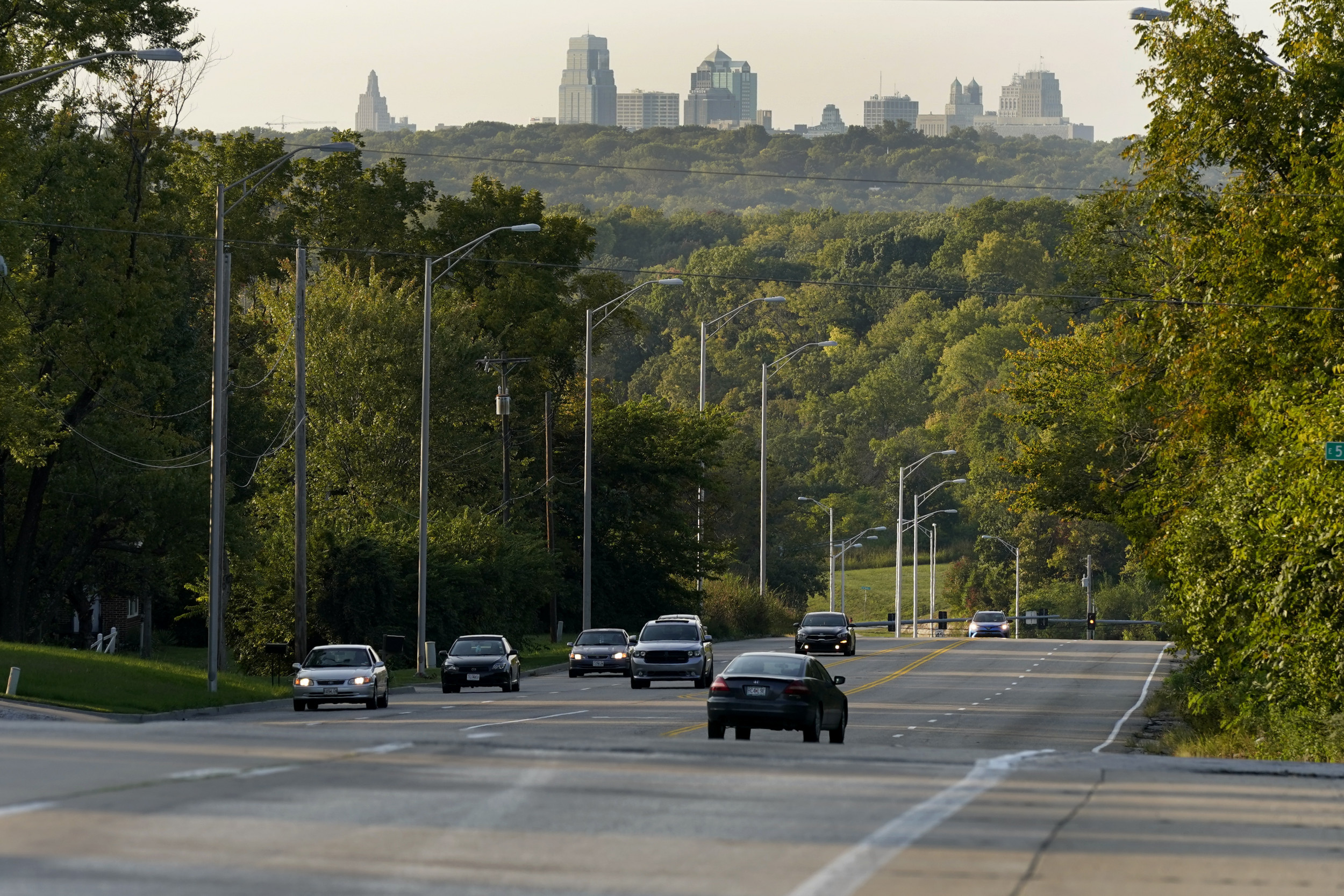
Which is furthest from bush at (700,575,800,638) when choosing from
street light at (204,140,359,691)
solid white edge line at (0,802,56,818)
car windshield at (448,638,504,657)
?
solid white edge line at (0,802,56,818)

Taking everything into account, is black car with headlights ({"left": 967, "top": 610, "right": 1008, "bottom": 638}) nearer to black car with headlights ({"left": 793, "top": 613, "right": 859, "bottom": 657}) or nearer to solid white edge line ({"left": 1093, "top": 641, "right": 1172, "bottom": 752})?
solid white edge line ({"left": 1093, "top": 641, "right": 1172, "bottom": 752})

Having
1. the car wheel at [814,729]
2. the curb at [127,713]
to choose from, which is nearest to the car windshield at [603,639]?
the curb at [127,713]

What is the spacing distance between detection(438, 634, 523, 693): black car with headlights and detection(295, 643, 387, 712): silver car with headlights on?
20.4 ft

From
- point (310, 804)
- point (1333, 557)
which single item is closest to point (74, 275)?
point (1333, 557)

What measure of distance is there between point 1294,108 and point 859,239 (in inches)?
6101

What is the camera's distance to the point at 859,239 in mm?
187375

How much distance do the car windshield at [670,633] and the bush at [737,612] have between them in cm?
3672

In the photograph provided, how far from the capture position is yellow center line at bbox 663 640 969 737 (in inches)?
1099

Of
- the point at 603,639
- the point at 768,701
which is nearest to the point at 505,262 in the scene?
the point at 603,639

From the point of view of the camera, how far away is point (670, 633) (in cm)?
4412

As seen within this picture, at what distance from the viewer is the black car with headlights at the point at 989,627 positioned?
324 ft

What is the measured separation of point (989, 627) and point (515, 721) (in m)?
73.0

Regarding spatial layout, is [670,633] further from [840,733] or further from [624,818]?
[624,818]

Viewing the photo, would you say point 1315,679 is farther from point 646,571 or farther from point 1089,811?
point 646,571
